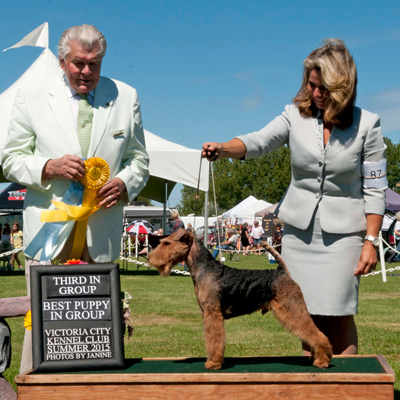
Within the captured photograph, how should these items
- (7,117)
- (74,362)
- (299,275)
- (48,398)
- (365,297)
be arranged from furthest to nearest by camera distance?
(7,117) → (365,297) → (299,275) → (74,362) → (48,398)

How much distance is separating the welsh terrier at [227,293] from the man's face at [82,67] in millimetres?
966

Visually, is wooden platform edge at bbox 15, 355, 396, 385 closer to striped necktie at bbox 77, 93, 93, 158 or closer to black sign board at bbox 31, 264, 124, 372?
black sign board at bbox 31, 264, 124, 372

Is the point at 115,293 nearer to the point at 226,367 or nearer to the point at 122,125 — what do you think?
the point at 226,367

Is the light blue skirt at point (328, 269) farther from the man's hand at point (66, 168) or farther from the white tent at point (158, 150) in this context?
the white tent at point (158, 150)

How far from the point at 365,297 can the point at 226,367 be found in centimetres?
750

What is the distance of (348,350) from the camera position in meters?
3.16

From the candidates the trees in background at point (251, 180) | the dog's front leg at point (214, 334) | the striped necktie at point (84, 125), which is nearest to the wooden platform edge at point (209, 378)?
the dog's front leg at point (214, 334)

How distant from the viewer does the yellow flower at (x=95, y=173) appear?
110 inches

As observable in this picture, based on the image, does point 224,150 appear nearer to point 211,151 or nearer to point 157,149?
point 211,151

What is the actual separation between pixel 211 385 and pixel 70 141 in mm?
1504

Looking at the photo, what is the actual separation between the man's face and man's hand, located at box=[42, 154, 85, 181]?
410 millimetres

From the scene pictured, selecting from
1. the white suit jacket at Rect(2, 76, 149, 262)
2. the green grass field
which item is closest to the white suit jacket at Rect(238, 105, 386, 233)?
the white suit jacket at Rect(2, 76, 149, 262)

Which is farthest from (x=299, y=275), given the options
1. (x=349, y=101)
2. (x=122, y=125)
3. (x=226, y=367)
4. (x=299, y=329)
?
(x=122, y=125)

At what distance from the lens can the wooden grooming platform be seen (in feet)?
8.45
